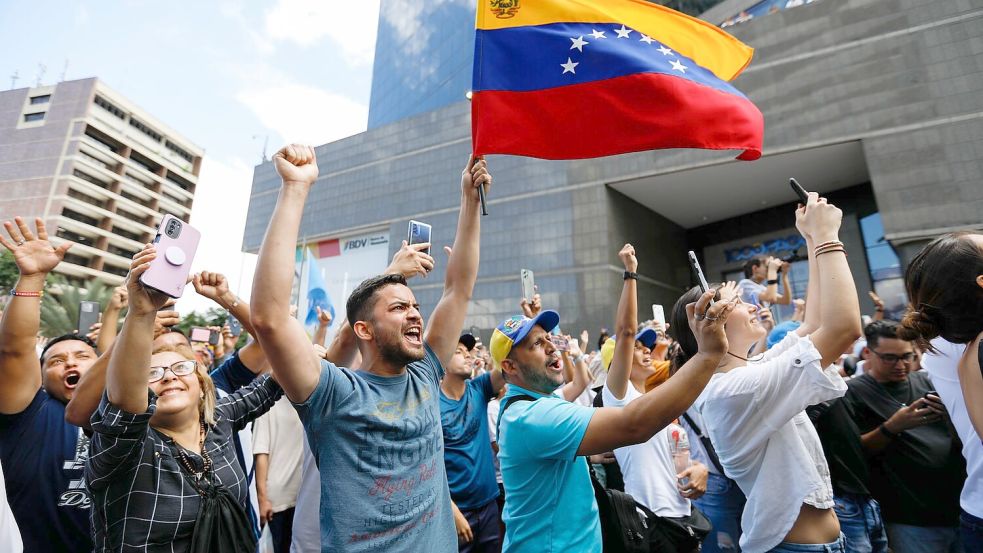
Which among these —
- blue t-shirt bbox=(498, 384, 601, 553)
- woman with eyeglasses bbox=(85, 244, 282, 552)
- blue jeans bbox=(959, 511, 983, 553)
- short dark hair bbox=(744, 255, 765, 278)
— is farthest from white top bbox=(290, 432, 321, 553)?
short dark hair bbox=(744, 255, 765, 278)

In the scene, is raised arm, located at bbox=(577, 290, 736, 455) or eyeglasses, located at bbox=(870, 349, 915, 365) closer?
raised arm, located at bbox=(577, 290, 736, 455)

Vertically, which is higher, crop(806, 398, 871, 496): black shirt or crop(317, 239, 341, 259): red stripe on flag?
crop(317, 239, 341, 259): red stripe on flag

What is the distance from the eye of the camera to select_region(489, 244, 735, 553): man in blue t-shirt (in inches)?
61.2

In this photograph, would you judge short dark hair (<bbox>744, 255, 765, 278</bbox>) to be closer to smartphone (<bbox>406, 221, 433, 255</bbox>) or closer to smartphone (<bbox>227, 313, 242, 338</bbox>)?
smartphone (<bbox>406, 221, 433, 255</bbox>)

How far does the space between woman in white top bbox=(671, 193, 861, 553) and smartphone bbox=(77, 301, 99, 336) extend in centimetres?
447

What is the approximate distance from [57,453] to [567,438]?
96.4 inches

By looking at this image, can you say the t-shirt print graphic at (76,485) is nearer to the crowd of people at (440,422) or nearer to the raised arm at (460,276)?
the crowd of people at (440,422)

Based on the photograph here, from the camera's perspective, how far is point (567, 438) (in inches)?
69.7

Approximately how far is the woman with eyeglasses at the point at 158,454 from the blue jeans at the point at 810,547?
2251mm

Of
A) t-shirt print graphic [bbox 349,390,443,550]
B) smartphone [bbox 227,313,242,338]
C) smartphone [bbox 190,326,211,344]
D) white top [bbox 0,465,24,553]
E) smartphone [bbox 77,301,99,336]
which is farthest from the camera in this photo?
smartphone [bbox 190,326,211,344]

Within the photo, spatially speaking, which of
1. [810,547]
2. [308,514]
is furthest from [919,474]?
[308,514]

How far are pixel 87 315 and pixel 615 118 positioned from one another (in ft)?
14.3

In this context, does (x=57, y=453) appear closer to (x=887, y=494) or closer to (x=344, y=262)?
(x=887, y=494)

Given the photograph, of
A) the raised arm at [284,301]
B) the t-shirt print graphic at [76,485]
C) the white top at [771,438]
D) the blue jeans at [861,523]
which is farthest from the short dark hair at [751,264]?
the t-shirt print graphic at [76,485]
